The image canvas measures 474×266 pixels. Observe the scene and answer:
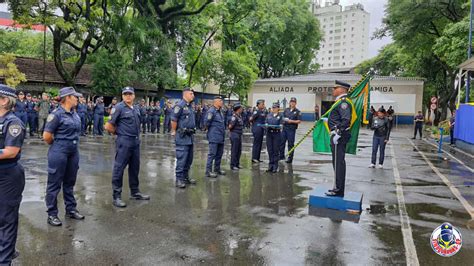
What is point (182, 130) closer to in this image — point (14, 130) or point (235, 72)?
point (14, 130)

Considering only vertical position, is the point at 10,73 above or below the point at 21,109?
above

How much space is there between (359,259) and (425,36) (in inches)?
1185

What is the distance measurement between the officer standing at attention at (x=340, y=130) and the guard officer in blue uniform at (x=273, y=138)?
3379mm

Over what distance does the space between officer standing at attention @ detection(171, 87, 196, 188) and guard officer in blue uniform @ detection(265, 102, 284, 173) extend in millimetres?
2816

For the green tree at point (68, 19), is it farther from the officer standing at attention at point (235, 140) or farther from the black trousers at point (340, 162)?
the black trousers at point (340, 162)

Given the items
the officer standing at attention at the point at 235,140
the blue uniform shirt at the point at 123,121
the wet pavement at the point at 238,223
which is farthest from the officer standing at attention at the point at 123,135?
the officer standing at attention at the point at 235,140

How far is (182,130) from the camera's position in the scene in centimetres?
782

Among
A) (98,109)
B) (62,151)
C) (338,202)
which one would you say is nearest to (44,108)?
(98,109)

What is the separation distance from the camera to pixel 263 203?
6883 mm

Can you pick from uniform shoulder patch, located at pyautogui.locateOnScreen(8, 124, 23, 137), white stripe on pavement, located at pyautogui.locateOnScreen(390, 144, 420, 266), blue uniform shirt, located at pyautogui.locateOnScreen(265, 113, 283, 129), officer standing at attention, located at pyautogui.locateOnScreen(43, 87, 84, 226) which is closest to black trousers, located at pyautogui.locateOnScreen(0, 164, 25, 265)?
uniform shoulder patch, located at pyautogui.locateOnScreen(8, 124, 23, 137)

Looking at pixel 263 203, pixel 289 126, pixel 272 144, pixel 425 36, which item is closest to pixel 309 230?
pixel 263 203

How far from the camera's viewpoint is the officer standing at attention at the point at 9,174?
142 inches

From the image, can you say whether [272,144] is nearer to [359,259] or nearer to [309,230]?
[309,230]

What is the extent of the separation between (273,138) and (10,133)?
7228 mm
